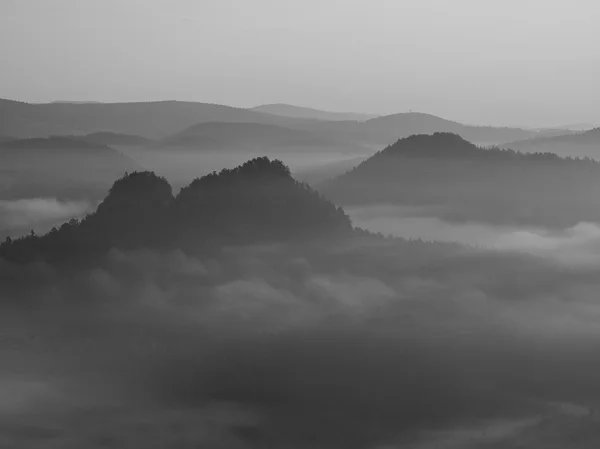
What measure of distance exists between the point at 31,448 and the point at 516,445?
361 feet

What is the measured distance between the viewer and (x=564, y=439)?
197875mm

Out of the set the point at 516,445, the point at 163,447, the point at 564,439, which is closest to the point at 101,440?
the point at 163,447

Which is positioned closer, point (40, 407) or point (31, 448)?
point (31, 448)

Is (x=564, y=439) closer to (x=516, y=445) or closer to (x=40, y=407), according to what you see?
(x=516, y=445)

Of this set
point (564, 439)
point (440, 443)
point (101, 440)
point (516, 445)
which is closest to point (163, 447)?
point (101, 440)

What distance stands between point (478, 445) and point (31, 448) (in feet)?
340

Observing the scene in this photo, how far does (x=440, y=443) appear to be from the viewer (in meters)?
198

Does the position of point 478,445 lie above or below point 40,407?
below

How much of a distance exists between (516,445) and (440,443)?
1771 centimetres

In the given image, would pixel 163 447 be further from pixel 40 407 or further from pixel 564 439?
pixel 564 439

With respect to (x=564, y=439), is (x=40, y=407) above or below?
above

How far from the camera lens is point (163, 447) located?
7534 inches

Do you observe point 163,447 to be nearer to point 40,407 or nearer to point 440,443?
point 40,407

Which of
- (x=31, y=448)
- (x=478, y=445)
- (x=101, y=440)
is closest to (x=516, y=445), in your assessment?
(x=478, y=445)
